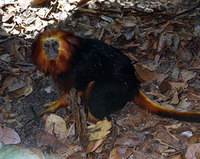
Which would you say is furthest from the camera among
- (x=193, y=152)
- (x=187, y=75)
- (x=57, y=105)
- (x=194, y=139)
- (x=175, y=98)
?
(x=187, y=75)

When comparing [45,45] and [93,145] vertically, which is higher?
[45,45]

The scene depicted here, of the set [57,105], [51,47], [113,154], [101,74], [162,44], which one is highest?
[51,47]

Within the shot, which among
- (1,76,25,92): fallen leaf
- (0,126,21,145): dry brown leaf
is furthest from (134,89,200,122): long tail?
(1,76,25,92): fallen leaf

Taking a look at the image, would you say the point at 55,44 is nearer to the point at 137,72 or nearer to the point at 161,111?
the point at 137,72

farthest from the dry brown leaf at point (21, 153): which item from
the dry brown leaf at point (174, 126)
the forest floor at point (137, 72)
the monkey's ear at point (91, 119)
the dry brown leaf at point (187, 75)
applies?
→ the dry brown leaf at point (187, 75)

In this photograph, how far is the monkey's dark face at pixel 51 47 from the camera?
3044 millimetres

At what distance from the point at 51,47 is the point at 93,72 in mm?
598

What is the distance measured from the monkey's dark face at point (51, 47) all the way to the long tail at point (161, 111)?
1.17m

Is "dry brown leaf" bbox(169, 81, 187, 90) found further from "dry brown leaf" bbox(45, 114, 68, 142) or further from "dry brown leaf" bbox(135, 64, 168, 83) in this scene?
"dry brown leaf" bbox(45, 114, 68, 142)

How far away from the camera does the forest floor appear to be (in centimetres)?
317

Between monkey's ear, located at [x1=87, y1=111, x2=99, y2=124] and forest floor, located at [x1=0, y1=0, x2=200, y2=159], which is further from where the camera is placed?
monkey's ear, located at [x1=87, y1=111, x2=99, y2=124]

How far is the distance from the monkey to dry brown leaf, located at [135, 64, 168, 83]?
0.49 m

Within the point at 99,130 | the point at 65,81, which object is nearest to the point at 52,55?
the point at 65,81

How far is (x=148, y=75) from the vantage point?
12.7 ft
